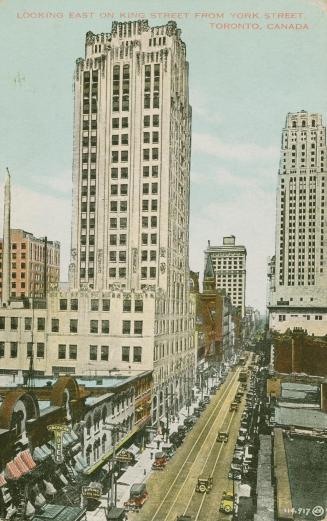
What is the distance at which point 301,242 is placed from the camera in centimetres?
6812

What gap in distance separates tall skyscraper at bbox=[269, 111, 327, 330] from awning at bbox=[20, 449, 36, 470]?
3231 centimetres

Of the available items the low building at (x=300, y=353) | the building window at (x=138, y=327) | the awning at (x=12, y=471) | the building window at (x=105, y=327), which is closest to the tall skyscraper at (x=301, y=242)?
the low building at (x=300, y=353)

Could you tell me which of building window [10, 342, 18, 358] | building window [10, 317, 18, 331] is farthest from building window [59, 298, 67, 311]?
building window [10, 342, 18, 358]

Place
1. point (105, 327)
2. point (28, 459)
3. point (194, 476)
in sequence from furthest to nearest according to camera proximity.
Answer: point (105, 327) → point (194, 476) → point (28, 459)

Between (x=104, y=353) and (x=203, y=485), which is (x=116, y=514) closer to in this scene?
(x=203, y=485)

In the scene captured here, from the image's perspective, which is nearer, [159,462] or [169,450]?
[159,462]

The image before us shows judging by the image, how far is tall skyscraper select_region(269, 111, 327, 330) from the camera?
55.3 metres

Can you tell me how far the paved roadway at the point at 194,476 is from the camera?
3744 centimetres

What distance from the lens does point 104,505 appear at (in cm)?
3709

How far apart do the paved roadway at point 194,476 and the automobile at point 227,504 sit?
449 millimetres

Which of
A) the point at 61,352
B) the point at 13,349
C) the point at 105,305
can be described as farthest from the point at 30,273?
the point at 61,352

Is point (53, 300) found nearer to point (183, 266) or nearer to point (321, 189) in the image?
point (183, 266)

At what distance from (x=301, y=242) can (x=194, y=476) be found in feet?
111

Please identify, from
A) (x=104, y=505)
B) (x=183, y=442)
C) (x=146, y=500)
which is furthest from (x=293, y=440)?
(x=183, y=442)
